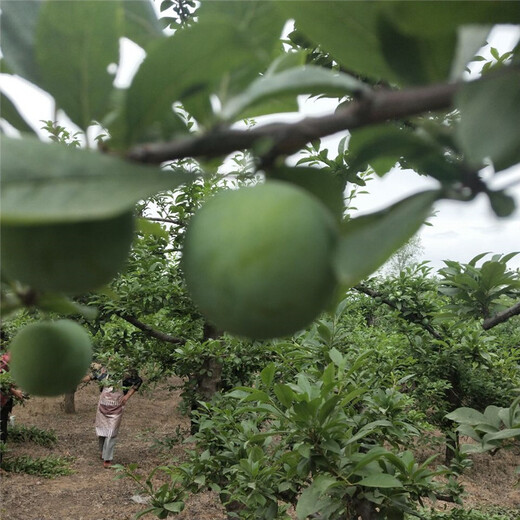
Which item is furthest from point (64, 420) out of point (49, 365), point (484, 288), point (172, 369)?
point (49, 365)

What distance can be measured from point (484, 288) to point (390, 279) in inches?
73.8

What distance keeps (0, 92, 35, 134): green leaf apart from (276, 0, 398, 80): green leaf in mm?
182

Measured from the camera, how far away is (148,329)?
3.32 metres

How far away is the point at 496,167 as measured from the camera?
36 cm

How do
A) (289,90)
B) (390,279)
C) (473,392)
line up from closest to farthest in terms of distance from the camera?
(289,90), (390,279), (473,392)

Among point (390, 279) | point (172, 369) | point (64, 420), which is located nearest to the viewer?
point (390, 279)

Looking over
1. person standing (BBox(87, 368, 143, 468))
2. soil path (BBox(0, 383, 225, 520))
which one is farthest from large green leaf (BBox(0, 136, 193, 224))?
person standing (BBox(87, 368, 143, 468))

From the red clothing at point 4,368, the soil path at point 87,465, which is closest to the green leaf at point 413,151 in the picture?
the soil path at point 87,465

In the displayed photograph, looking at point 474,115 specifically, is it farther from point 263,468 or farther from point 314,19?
point 263,468

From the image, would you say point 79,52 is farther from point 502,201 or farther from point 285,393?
point 285,393

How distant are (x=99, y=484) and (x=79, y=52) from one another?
627 centimetres

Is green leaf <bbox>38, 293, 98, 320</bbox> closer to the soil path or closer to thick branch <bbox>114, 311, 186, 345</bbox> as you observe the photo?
thick branch <bbox>114, 311, 186, 345</bbox>

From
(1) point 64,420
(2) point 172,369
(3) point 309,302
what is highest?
(3) point 309,302

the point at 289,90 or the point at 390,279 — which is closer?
the point at 289,90
